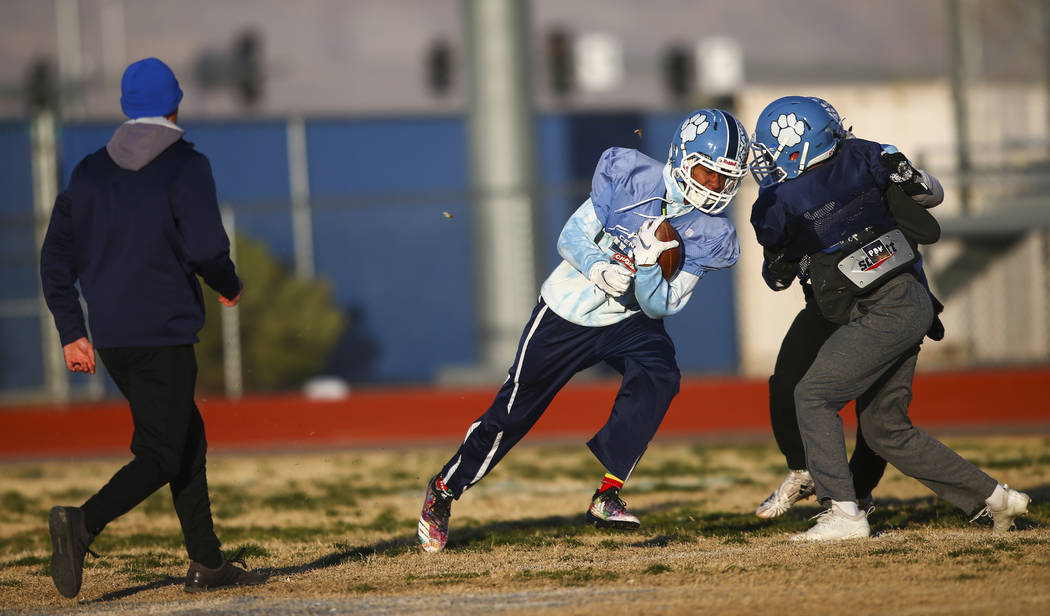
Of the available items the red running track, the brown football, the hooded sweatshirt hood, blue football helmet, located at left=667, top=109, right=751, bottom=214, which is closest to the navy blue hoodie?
the hooded sweatshirt hood

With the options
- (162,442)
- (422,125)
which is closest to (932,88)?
(422,125)

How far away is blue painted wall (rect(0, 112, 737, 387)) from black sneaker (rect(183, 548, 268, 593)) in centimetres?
726

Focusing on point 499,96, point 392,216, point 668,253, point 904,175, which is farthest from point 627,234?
point 392,216

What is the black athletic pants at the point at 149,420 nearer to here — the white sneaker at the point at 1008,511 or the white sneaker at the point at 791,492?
the white sneaker at the point at 791,492

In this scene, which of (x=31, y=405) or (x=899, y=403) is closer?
(x=899, y=403)

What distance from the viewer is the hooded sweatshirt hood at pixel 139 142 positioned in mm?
4598

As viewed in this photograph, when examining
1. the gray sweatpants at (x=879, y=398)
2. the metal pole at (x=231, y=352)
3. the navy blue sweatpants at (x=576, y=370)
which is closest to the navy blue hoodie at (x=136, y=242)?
the navy blue sweatpants at (x=576, y=370)

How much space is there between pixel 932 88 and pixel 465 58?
12.0 m

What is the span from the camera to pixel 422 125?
953 inches

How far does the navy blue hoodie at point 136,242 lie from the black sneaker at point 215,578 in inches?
35.2

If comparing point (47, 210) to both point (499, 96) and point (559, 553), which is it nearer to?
point (499, 96)

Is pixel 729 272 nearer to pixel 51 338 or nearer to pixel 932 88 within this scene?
pixel 932 88

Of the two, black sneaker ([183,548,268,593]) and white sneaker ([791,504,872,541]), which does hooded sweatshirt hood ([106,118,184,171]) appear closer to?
black sneaker ([183,548,268,593])

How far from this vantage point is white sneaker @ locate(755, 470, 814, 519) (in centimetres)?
568
